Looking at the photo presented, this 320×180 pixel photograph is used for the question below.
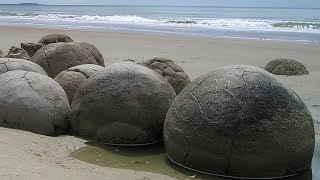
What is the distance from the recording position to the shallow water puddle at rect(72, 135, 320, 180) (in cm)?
541

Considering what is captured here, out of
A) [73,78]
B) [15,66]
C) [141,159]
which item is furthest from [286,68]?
[141,159]

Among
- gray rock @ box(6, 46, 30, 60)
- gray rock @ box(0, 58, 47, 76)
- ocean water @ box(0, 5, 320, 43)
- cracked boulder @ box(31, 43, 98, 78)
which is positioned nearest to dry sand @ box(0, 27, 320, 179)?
gray rock @ box(0, 58, 47, 76)

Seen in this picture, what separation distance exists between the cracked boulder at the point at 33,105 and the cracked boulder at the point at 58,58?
1899mm

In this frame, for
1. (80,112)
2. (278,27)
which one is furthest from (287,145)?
(278,27)

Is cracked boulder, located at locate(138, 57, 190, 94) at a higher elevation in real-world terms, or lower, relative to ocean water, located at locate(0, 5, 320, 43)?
higher

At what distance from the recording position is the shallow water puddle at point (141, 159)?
541 centimetres

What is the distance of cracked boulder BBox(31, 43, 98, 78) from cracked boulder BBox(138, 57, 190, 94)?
5.09ft

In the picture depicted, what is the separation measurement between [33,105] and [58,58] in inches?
98.0

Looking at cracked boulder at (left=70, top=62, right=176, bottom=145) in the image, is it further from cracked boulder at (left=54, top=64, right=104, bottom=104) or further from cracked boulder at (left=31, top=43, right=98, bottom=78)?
cracked boulder at (left=31, top=43, right=98, bottom=78)

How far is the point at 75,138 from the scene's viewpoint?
6523mm

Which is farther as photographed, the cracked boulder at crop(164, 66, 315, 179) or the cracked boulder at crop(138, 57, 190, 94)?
the cracked boulder at crop(138, 57, 190, 94)

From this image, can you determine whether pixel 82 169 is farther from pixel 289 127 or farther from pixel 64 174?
pixel 289 127

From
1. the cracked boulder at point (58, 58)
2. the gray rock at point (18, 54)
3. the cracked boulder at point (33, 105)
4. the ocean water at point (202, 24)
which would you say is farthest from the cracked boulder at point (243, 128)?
the ocean water at point (202, 24)

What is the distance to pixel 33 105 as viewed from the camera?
6.39 m
